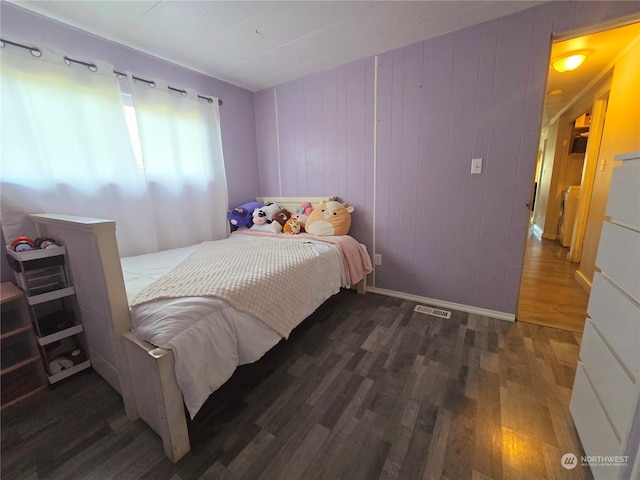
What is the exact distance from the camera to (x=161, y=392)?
1.01 metres

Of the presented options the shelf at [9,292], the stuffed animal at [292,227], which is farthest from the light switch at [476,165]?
the shelf at [9,292]

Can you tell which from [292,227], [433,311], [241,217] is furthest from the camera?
[241,217]

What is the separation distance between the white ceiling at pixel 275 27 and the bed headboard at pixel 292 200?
49.3 inches

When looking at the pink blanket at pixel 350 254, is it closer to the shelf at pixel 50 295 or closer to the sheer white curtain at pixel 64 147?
the sheer white curtain at pixel 64 147

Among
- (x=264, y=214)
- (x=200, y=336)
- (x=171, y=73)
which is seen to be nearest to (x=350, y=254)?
(x=264, y=214)

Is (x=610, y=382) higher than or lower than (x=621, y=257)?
lower

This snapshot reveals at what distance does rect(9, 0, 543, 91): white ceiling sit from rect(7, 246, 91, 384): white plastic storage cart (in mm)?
1527

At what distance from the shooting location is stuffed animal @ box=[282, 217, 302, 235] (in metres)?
2.60

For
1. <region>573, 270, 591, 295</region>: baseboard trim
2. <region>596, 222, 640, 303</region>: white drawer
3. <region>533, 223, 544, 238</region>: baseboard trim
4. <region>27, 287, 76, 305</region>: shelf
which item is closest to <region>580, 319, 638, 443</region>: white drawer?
<region>596, 222, 640, 303</region>: white drawer

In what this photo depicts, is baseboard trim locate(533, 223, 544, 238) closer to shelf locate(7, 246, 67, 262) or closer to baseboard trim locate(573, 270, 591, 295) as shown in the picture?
baseboard trim locate(573, 270, 591, 295)

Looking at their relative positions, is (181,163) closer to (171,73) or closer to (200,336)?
(171,73)

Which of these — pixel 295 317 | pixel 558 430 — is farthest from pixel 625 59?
pixel 295 317

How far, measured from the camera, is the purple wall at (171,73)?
63.5 inches

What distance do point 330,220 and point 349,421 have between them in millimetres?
1635
